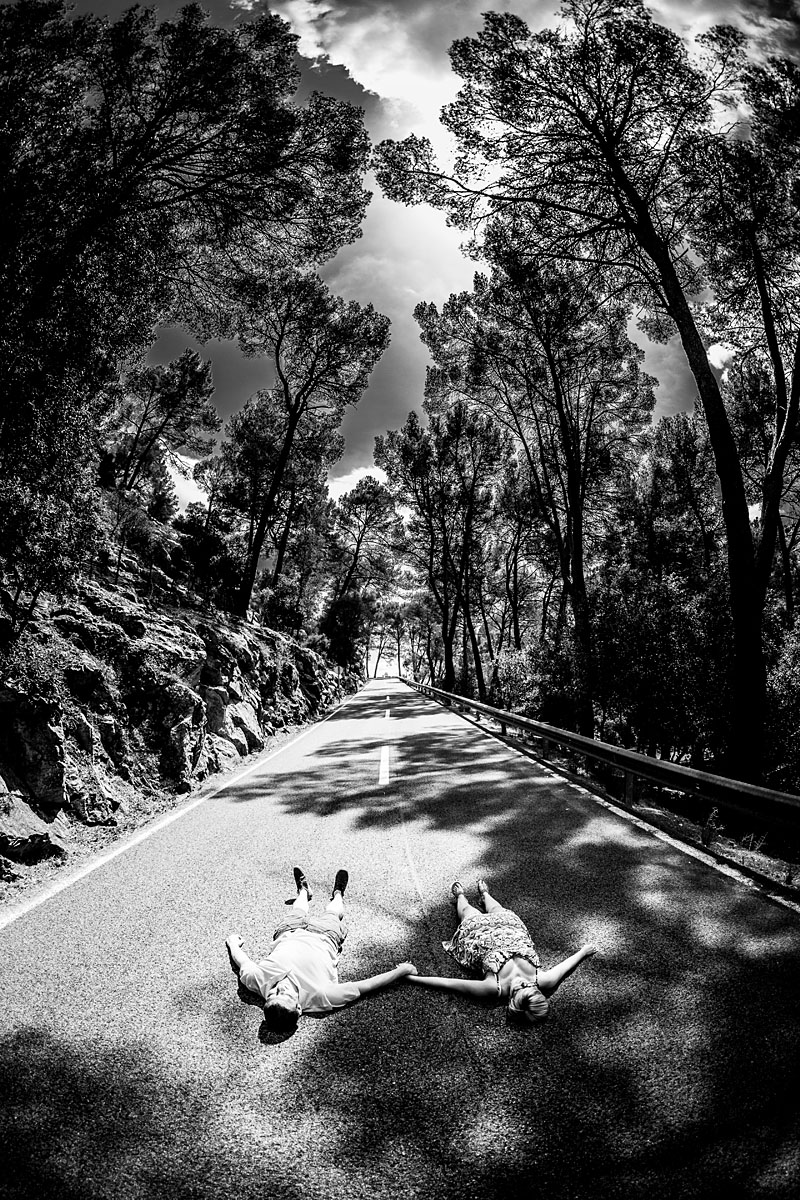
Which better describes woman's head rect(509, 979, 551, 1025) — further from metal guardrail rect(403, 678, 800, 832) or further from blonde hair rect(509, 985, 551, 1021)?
metal guardrail rect(403, 678, 800, 832)

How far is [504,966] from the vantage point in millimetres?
2803

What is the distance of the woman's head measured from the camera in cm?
251

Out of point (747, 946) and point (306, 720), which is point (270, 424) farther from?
point (747, 946)

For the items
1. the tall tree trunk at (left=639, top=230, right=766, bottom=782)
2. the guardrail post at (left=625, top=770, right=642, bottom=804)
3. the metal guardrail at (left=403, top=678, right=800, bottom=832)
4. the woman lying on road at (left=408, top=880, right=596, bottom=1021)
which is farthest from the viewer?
the tall tree trunk at (left=639, top=230, right=766, bottom=782)

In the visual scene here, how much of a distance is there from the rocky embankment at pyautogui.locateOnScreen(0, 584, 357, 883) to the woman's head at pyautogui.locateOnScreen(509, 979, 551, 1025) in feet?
13.2

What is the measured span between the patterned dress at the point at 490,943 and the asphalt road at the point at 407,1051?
0.11 m

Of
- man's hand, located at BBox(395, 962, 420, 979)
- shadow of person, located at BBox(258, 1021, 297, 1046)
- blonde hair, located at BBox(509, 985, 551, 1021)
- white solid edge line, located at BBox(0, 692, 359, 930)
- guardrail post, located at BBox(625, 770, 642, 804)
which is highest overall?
guardrail post, located at BBox(625, 770, 642, 804)

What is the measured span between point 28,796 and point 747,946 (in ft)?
18.9

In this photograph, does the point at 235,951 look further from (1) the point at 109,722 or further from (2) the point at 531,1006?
(1) the point at 109,722

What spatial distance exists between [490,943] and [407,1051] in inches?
30.2

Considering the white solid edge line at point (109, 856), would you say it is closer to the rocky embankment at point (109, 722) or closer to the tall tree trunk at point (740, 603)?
the rocky embankment at point (109, 722)

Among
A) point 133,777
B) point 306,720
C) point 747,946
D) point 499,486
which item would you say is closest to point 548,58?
point 747,946

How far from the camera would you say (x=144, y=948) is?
10.7 feet

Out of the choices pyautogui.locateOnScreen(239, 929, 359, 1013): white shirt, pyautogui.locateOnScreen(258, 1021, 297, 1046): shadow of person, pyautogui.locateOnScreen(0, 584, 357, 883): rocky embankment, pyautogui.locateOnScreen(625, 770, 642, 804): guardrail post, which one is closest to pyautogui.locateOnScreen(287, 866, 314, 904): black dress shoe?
pyautogui.locateOnScreen(239, 929, 359, 1013): white shirt
